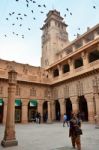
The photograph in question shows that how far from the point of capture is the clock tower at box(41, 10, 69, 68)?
4394 centimetres

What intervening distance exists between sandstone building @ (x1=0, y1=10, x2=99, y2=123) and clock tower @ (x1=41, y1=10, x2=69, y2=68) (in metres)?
7.74

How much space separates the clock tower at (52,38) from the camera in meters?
43.9

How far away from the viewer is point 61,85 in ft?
92.2

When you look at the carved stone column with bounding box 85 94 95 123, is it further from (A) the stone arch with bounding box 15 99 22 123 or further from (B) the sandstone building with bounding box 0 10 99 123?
(A) the stone arch with bounding box 15 99 22 123

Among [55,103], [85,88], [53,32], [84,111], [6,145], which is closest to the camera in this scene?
[6,145]

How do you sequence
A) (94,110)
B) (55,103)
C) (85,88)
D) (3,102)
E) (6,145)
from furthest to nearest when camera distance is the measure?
(55,103) → (3,102) → (85,88) → (94,110) → (6,145)

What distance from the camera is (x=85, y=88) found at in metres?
23.2

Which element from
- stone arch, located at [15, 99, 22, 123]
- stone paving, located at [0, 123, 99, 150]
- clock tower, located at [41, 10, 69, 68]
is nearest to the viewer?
stone paving, located at [0, 123, 99, 150]

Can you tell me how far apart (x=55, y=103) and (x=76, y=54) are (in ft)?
33.3

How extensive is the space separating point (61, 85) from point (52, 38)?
20763mm

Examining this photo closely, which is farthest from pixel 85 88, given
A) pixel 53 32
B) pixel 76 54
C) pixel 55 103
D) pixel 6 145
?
pixel 53 32

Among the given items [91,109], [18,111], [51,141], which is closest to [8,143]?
[51,141]

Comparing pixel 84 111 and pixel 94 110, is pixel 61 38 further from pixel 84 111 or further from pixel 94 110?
pixel 94 110

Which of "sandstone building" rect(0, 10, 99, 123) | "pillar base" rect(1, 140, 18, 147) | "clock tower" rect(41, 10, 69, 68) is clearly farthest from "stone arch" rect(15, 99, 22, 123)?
"pillar base" rect(1, 140, 18, 147)
